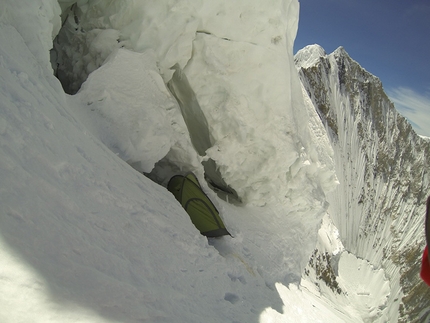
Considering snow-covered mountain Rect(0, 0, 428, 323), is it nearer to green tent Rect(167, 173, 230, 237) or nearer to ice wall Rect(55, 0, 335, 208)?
ice wall Rect(55, 0, 335, 208)

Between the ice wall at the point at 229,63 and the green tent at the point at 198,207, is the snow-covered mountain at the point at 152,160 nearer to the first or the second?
the ice wall at the point at 229,63

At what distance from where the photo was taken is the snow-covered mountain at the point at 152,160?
1433 millimetres

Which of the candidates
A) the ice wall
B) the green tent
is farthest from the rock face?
the green tent

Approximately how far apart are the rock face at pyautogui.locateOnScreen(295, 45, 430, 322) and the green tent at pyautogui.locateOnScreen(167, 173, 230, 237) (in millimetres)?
19937

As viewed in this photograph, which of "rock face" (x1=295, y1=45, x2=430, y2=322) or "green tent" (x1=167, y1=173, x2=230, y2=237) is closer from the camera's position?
"green tent" (x1=167, y1=173, x2=230, y2=237)

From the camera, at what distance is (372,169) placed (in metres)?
28.2

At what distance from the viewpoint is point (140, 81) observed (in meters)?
3.57

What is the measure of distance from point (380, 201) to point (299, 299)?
27.5 m

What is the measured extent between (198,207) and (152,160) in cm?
78

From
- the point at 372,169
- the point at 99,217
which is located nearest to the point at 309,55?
the point at 372,169

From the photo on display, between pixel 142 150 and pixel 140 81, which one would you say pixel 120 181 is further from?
pixel 140 81

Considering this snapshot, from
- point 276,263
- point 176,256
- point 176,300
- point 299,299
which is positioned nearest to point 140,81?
point 176,256

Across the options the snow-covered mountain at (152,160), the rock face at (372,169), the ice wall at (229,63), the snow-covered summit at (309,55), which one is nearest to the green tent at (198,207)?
the snow-covered mountain at (152,160)

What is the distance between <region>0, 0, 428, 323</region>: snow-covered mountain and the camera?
1.43m
